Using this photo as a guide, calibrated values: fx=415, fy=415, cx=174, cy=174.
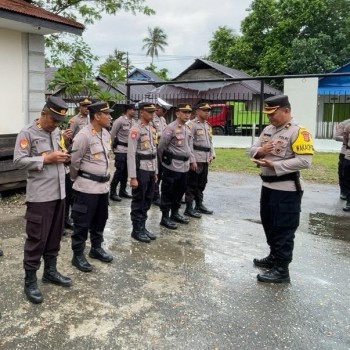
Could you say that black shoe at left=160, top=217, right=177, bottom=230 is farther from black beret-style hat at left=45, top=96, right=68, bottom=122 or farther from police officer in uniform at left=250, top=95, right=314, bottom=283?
black beret-style hat at left=45, top=96, right=68, bottom=122

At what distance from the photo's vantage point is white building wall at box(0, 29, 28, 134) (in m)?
7.10

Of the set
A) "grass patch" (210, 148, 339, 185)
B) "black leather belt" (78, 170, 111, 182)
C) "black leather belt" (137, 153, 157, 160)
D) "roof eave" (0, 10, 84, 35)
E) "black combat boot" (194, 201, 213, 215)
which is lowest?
"black combat boot" (194, 201, 213, 215)

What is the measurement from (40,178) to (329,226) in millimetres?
4278

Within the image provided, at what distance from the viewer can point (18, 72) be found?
7.35 metres

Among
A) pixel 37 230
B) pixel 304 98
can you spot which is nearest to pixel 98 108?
pixel 37 230

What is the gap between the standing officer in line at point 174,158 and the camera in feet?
18.2

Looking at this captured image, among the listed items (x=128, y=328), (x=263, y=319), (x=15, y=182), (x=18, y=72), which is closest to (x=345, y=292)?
(x=263, y=319)

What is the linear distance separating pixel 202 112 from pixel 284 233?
9.54 ft

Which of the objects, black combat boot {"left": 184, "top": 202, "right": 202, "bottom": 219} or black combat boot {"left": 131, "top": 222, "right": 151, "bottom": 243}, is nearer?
black combat boot {"left": 131, "top": 222, "right": 151, "bottom": 243}

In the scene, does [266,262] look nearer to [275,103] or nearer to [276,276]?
[276,276]

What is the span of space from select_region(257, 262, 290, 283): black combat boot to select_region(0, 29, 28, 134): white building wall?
17.7 feet

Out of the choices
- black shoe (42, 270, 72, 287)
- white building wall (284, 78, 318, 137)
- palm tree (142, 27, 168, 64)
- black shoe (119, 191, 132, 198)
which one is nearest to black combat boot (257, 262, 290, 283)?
black shoe (42, 270, 72, 287)

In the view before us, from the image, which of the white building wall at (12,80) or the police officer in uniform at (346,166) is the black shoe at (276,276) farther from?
the white building wall at (12,80)

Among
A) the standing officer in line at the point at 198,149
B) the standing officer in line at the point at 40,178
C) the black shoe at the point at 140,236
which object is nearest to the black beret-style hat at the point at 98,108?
the standing officer in line at the point at 40,178
